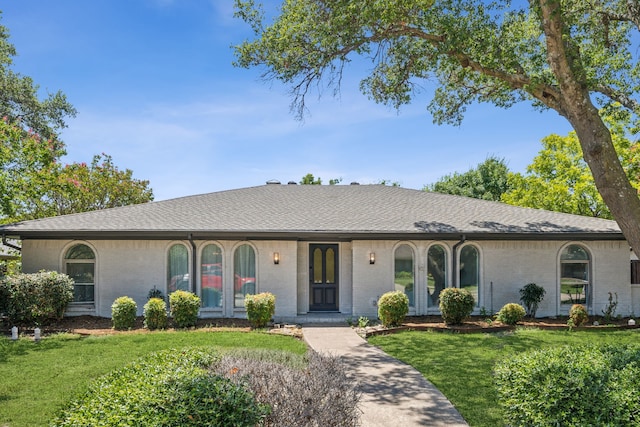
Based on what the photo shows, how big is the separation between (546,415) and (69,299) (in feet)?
41.3

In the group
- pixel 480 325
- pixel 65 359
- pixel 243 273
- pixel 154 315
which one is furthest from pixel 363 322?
pixel 65 359

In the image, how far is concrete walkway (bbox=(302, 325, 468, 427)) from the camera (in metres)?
5.48

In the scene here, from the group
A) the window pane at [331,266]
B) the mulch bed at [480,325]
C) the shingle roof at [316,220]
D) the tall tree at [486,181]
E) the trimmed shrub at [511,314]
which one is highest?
the tall tree at [486,181]

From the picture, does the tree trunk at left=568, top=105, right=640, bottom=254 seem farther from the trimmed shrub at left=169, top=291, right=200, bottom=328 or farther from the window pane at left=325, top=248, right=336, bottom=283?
the trimmed shrub at left=169, top=291, right=200, bottom=328

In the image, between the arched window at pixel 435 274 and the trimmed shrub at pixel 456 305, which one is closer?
the trimmed shrub at pixel 456 305

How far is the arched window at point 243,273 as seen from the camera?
12914 mm

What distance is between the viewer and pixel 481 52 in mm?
10141

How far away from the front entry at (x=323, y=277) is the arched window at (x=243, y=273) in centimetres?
190

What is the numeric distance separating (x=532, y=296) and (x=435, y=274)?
3.01m

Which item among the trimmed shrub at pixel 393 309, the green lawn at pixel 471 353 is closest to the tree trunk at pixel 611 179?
the green lawn at pixel 471 353

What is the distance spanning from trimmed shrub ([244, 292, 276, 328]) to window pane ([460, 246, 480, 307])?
631cm

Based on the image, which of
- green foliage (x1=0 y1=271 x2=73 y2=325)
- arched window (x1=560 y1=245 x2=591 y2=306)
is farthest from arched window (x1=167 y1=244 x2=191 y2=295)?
arched window (x1=560 y1=245 x2=591 y2=306)

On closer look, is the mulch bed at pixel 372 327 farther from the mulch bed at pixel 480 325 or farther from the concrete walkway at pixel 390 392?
the concrete walkway at pixel 390 392

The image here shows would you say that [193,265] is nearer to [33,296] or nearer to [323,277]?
[323,277]
